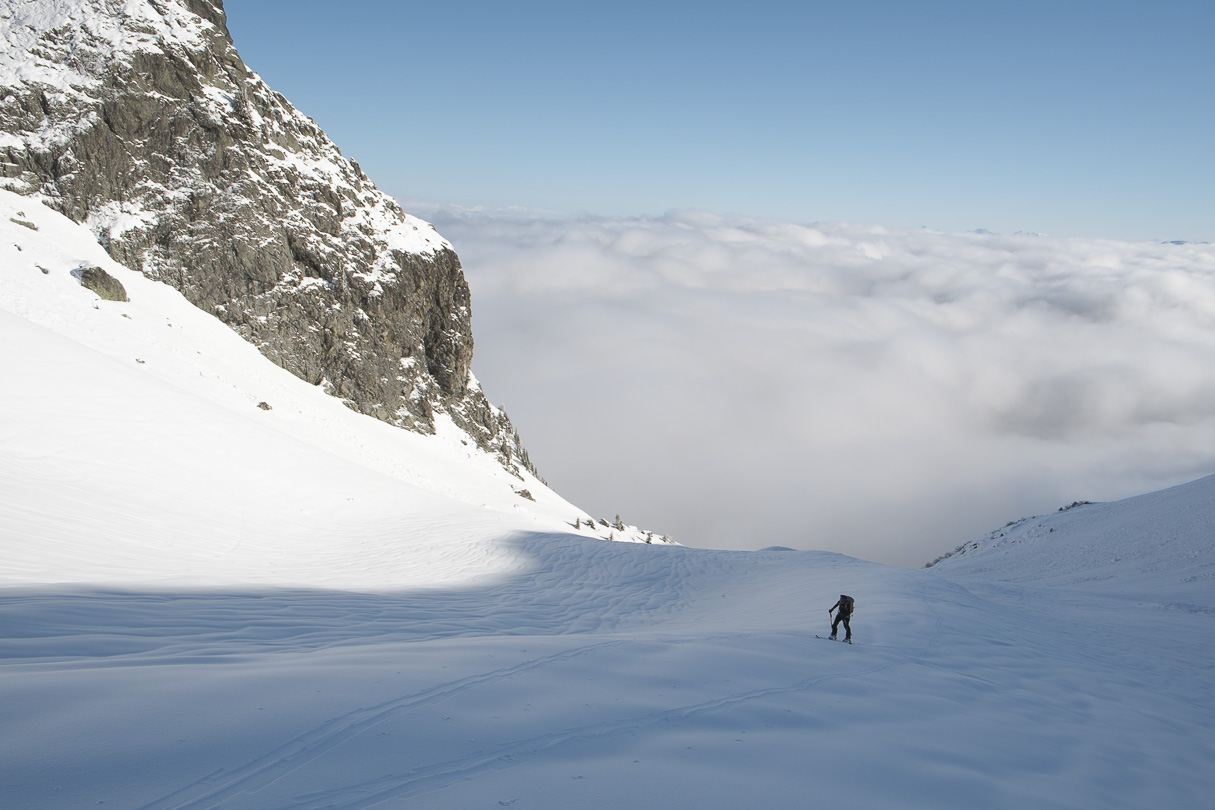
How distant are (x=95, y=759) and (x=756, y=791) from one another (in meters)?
3.78

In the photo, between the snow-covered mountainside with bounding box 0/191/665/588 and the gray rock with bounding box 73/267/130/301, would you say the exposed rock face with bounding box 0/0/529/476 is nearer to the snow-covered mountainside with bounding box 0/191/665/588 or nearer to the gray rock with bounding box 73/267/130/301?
the snow-covered mountainside with bounding box 0/191/665/588

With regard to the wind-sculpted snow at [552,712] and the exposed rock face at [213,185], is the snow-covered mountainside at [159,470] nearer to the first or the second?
the wind-sculpted snow at [552,712]

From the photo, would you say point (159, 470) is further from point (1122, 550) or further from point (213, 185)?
point (213, 185)

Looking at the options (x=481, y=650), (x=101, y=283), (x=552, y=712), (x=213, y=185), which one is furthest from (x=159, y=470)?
(x=213, y=185)

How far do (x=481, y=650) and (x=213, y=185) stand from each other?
39098mm

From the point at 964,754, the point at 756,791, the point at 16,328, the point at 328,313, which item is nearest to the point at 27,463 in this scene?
the point at 16,328

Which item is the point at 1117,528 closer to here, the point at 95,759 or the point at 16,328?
the point at 95,759

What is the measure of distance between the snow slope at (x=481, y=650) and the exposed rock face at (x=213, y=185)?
12621 millimetres

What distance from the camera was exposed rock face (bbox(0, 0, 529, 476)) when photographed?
32375mm

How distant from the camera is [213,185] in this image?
35656 millimetres

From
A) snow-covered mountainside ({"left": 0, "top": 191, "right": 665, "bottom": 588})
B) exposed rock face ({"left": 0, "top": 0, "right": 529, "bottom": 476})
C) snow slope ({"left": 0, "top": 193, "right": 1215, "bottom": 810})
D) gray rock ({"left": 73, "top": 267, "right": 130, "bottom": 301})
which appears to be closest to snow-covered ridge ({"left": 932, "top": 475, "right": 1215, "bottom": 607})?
snow slope ({"left": 0, "top": 193, "right": 1215, "bottom": 810})

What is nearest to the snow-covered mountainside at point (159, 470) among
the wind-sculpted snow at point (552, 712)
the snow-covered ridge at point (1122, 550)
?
the wind-sculpted snow at point (552, 712)

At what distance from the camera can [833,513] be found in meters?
146

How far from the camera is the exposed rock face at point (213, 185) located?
1275 inches
